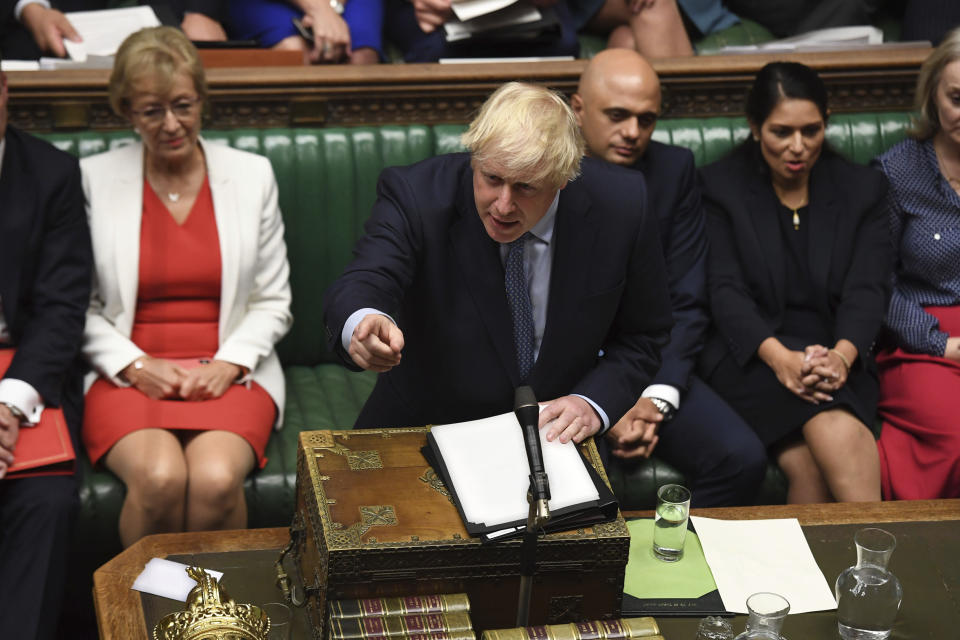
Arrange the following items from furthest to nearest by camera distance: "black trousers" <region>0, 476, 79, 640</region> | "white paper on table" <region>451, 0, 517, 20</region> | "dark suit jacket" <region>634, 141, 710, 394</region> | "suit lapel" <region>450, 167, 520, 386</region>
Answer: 1. "white paper on table" <region>451, 0, 517, 20</region>
2. "dark suit jacket" <region>634, 141, 710, 394</region>
3. "black trousers" <region>0, 476, 79, 640</region>
4. "suit lapel" <region>450, 167, 520, 386</region>

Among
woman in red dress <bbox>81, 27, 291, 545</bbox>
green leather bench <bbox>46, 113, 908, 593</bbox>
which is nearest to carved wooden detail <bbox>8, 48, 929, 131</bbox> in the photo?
green leather bench <bbox>46, 113, 908, 593</bbox>

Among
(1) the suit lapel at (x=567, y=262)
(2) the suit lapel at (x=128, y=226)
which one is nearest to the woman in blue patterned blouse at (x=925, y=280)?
(1) the suit lapel at (x=567, y=262)

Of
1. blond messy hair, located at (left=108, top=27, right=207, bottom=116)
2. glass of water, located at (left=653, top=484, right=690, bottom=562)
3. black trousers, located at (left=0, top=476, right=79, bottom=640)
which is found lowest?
black trousers, located at (left=0, top=476, right=79, bottom=640)

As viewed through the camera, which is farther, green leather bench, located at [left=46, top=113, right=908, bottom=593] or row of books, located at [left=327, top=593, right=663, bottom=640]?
green leather bench, located at [left=46, top=113, right=908, bottom=593]

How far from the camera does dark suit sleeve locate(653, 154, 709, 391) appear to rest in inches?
140

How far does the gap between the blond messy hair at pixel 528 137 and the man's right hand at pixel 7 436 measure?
4.65 ft

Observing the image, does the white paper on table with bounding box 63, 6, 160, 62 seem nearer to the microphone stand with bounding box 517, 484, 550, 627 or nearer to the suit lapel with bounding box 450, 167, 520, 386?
the suit lapel with bounding box 450, 167, 520, 386

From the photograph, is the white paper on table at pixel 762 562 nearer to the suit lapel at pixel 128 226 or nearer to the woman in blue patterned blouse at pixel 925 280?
the woman in blue patterned blouse at pixel 925 280

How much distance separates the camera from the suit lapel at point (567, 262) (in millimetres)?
2605

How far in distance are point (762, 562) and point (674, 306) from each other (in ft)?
4.04

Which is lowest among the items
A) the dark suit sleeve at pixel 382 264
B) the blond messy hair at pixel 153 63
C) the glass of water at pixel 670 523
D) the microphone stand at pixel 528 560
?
the glass of water at pixel 670 523

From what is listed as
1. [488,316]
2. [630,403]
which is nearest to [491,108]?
[488,316]

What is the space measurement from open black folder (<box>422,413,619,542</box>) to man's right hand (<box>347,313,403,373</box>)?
0.22m

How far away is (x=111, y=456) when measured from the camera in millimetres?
3129
